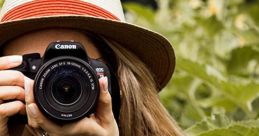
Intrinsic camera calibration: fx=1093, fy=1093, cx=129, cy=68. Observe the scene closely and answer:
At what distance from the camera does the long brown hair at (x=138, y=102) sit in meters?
2.75

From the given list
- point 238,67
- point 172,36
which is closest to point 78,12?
point 238,67

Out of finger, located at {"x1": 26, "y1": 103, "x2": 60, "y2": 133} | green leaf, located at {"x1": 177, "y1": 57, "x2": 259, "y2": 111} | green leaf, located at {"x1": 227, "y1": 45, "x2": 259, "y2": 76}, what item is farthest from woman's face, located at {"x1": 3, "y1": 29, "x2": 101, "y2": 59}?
green leaf, located at {"x1": 227, "y1": 45, "x2": 259, "y2": 76}

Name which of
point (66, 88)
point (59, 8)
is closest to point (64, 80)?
point (66, 88)

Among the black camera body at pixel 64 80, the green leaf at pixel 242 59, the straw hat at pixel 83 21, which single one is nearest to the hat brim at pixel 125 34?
the straw hat at pixel 83 21

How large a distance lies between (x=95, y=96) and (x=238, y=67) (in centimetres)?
129

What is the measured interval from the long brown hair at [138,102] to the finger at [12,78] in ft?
0.98

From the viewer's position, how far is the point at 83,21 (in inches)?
105

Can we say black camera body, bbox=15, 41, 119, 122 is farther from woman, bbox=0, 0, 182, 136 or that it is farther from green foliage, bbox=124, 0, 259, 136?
green foliage, bbox=124, 0, 259, 136

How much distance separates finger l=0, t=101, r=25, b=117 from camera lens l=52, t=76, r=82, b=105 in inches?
3.5

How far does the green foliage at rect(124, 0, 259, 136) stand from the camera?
3.14 meters

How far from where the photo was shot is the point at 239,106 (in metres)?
3.38

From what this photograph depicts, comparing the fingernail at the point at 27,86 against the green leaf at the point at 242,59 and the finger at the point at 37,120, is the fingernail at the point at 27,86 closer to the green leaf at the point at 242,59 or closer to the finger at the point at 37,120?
the finger at the point at 37,120

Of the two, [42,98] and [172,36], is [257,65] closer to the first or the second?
[172,36]

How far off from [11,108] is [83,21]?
29cm
